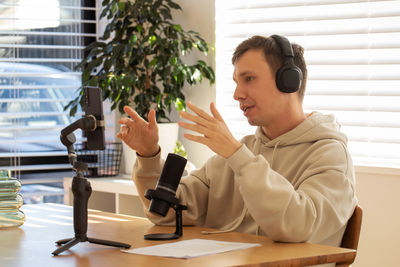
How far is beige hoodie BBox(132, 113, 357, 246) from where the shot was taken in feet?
5.69

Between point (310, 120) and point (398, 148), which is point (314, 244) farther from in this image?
point (398, 148)

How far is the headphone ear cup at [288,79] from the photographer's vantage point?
2.03 meters

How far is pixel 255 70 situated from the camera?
2.07 m

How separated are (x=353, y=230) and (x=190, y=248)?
0.53 metres

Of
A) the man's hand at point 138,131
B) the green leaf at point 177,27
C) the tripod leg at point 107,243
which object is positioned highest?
the green leaf at point 177,27

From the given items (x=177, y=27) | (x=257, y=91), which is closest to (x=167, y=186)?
(x=257, y=91)

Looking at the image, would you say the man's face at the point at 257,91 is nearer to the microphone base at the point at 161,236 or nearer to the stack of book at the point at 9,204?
the microphone base at the point at 161,236

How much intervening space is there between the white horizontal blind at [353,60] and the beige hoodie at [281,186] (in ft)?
3.90

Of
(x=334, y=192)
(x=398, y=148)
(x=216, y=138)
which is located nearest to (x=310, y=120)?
(x=334, y=192)

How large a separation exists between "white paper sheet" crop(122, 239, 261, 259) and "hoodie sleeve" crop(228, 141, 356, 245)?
10cm

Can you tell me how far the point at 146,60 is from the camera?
12.4 ft

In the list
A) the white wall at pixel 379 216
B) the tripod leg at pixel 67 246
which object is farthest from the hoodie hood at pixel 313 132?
the white wall at pixel 379 216

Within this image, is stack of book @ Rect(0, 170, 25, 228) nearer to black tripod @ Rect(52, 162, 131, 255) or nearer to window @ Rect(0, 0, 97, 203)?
black tripod @ Rect(52, 162, 131, 255)

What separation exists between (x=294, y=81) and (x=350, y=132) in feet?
4.48
